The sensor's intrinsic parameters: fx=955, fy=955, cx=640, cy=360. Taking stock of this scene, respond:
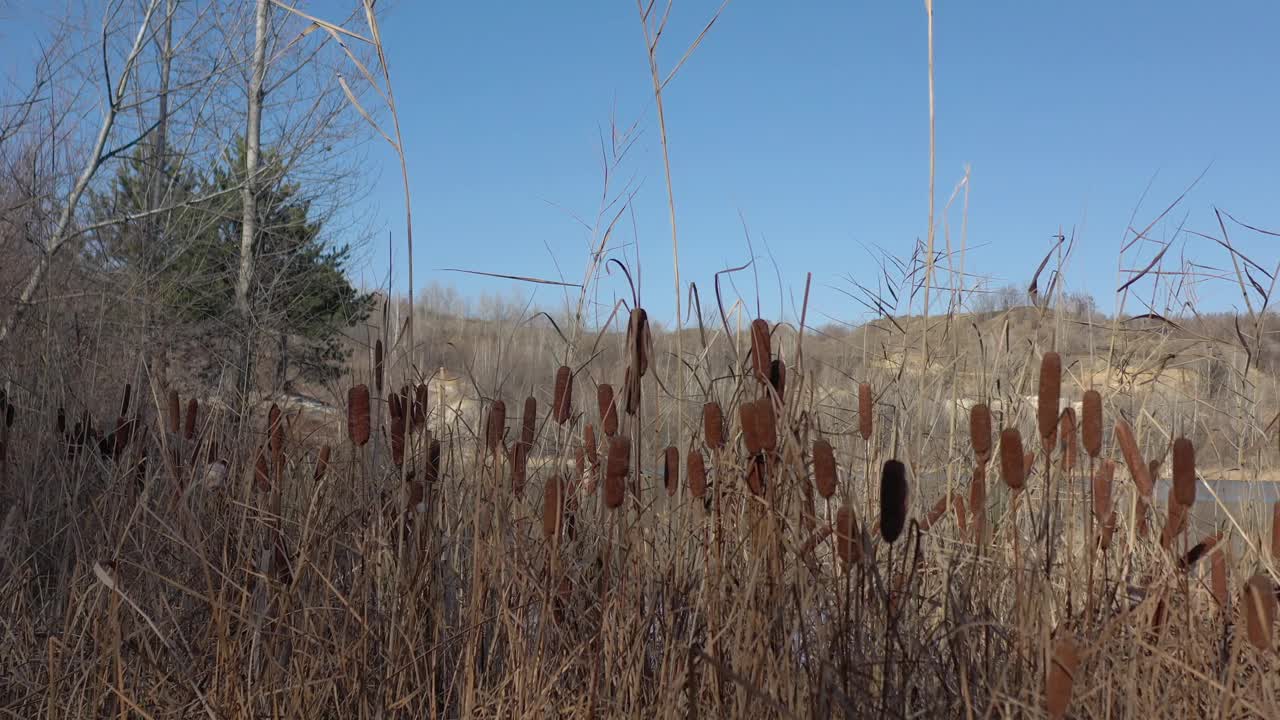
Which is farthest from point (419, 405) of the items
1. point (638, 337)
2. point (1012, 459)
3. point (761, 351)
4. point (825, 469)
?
point (1012, 459)

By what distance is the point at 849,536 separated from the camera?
93 cm

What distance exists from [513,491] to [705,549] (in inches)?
14.1

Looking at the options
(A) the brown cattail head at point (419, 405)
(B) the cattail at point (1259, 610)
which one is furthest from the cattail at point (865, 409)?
(A) the brown cattail head at point (419, 405)

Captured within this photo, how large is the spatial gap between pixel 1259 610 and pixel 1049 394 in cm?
28

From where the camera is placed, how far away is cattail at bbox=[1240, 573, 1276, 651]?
33.3 inches

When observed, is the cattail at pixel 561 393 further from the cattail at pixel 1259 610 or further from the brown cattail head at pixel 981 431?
the cattail at pixel 1259 610

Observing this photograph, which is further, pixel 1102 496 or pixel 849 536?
pixel 1102 496

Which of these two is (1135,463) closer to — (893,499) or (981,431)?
(981,431)

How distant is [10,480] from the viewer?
275cm

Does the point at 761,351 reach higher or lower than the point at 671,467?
higher

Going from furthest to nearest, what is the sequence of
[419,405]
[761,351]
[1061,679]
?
[419,405] → [761,351] → [1061,679]

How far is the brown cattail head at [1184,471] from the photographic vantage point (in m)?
0.96

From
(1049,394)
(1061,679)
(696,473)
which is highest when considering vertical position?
(1049,394)

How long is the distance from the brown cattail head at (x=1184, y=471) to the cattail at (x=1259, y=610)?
107mm
